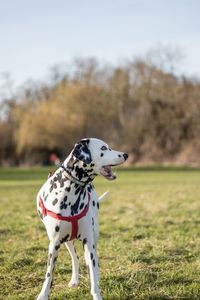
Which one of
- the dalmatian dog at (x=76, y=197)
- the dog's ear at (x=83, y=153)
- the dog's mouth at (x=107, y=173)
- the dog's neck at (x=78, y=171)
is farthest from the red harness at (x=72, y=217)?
the dog's ear at (x=83, y=153)

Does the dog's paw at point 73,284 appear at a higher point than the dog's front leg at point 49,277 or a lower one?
lower

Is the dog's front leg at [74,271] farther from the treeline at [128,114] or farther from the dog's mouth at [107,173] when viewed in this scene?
the treeline at [128,114]

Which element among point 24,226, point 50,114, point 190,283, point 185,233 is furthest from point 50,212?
point 50,114

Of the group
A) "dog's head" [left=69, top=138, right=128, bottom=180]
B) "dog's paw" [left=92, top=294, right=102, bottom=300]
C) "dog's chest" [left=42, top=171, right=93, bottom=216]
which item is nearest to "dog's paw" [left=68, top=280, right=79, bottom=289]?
"dog's paw" [left=92, top=294, right=102, bottom=300]

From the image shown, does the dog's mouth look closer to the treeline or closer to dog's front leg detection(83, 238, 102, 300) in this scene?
dog's front leg detection(83, 238, 102, 300)

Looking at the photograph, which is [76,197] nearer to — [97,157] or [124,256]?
[97,157]

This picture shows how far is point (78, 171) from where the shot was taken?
17.1ft

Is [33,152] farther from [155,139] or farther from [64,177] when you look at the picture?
[64,177]

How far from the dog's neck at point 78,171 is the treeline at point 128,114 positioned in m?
44.2

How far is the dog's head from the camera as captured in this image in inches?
203

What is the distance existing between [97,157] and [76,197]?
46 cm

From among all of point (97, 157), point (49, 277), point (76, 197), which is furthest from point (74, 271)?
point (97, 157)

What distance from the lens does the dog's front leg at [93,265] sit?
513 centimetres

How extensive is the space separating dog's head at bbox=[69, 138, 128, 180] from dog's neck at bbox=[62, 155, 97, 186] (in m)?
0.01
